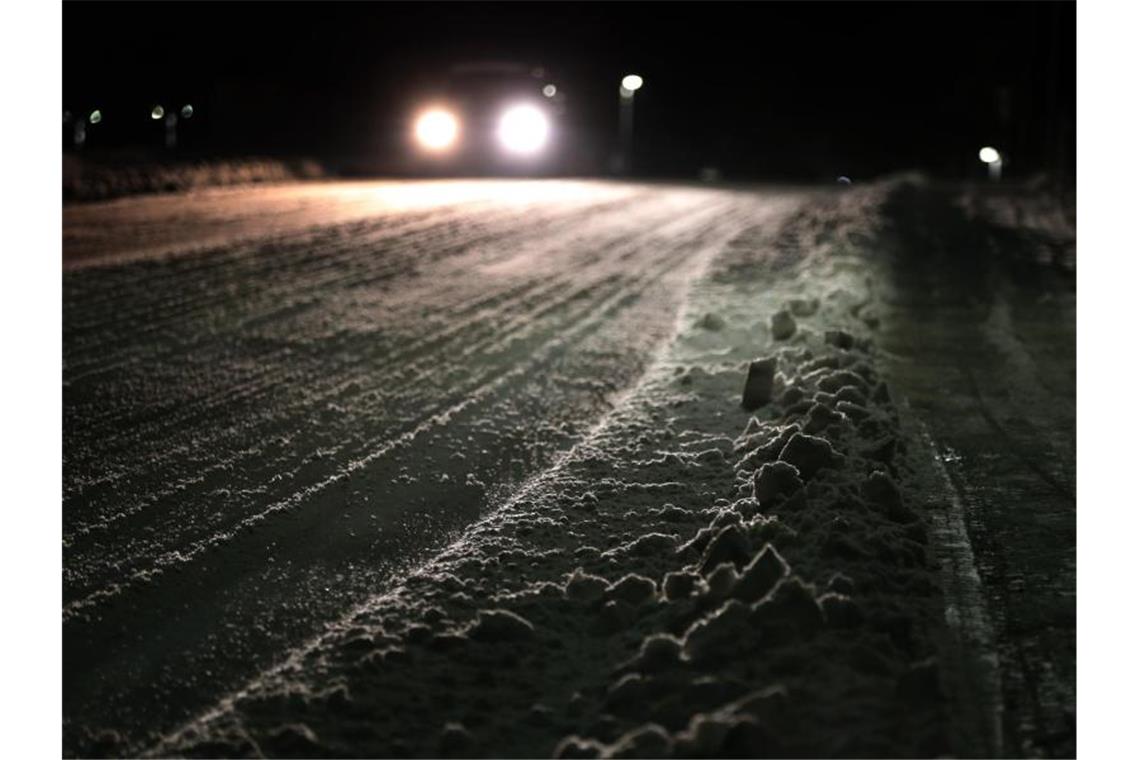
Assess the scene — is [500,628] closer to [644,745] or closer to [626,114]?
[644,745]

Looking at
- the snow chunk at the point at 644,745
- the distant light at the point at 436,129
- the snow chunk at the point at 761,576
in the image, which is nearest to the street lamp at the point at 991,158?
the distant light at the point at 436,129

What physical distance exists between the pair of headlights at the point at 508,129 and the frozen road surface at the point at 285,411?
16.3m

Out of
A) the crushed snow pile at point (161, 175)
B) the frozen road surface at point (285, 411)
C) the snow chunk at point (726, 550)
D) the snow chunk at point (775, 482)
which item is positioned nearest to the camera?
the frozen road surface at point (285, 411)

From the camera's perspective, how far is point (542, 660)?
3.34 metres

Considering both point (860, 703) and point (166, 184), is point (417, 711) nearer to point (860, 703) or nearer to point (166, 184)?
point (860, 703)

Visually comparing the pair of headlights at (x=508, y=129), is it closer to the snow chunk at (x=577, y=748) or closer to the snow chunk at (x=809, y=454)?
the snow chunk at (x=809, y=454)

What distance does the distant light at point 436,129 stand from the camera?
2994 cm

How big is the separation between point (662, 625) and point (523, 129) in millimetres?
27609

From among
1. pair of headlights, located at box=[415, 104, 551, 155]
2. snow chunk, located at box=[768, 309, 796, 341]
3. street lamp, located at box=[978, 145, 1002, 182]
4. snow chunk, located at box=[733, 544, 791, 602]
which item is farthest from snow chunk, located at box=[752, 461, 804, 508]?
street lamp, located at box=[978, 145, 1002, 182]

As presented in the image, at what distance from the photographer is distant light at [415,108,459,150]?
2994 centimetres

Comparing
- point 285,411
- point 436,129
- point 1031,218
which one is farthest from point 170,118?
point 285,411

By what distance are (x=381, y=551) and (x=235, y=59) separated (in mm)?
27499

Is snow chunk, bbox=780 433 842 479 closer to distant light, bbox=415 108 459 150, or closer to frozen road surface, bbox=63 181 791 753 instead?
frozen road surface, bbox=63 181 791 753

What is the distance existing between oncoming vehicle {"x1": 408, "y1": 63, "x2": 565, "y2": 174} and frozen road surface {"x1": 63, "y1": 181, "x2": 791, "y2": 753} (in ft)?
52.9
